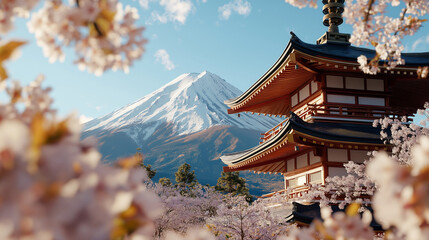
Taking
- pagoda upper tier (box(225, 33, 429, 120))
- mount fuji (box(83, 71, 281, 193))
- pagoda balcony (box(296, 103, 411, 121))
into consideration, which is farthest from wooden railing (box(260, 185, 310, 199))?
mount fuji (box(83, 71, 281, 193))

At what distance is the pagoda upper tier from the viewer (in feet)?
32.2

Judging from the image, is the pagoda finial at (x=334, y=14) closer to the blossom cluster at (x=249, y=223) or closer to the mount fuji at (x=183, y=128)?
the blossom cluster at (x=249, y=223)

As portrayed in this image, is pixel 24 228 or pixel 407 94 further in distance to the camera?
pixel 407 94

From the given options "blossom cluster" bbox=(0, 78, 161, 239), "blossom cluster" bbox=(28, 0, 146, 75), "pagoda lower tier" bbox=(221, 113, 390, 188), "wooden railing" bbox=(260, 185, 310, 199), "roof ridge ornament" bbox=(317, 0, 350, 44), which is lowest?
"wooden railing" bbox=(260, 185, 310, 199)

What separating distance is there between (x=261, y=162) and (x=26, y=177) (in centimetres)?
1340

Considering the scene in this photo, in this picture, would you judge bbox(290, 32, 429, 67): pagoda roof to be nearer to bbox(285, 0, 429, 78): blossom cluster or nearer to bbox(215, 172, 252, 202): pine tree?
bbox(285, 0, 429, 78): blossom cluster

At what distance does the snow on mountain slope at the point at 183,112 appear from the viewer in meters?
141

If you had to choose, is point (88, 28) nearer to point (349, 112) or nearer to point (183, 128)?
point (349, 112)

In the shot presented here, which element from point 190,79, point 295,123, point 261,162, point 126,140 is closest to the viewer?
point 295,123

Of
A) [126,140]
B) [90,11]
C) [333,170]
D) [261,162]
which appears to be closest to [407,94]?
[333,170]

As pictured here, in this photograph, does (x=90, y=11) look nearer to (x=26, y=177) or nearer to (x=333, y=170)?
(x=26, y=177)

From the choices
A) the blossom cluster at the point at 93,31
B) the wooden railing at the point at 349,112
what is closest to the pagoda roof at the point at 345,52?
the wooden railing at the point at 349,112

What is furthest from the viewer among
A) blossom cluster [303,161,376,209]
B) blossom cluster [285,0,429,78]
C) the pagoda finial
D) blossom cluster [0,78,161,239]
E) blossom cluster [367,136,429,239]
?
the pagoda finial

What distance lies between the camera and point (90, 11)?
136 cm
